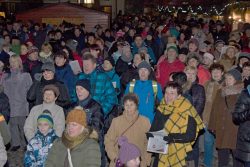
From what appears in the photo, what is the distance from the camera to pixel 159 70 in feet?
35.6

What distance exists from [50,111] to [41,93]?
1.63 metres

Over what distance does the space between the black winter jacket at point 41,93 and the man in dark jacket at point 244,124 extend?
2951 millimetres

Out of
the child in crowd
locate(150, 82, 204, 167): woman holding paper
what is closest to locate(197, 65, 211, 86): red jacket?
locate(150, 82, 204, 167): woman holding paper

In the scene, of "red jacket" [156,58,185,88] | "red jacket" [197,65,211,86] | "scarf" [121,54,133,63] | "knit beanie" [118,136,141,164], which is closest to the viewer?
"knit beanie" [118,136,141,164]

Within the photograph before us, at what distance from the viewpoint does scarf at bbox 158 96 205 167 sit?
6.71m

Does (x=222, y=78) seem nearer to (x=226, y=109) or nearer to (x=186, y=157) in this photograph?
(x=226, y=109)

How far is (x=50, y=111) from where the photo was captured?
741 centimetres

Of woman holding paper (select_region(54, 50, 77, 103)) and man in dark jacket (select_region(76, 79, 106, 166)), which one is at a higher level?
woman holding paper (select_region(54, 50, 77, 103))

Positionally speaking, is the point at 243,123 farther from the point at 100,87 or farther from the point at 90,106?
the point at 100,87

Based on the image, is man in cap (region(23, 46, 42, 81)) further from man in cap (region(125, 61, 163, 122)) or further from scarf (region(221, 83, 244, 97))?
scarf (region(221, 83, 244, 97))

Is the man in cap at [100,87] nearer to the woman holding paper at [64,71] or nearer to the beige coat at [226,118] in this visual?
the woman holding paper at [64,71]

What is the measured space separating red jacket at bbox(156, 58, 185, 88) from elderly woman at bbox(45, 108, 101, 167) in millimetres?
5112

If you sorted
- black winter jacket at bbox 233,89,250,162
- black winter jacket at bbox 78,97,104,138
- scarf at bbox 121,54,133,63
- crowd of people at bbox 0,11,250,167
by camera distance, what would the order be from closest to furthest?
crowd of people at bbox 0,11,250,167 → black winter jacket at bbox 233,89,250,162 → black winter jacket at bbox 78,97,104,138 → scarf at bbox 121,54,133,63

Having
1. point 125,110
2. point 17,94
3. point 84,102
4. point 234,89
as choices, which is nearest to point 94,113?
point 84,102
